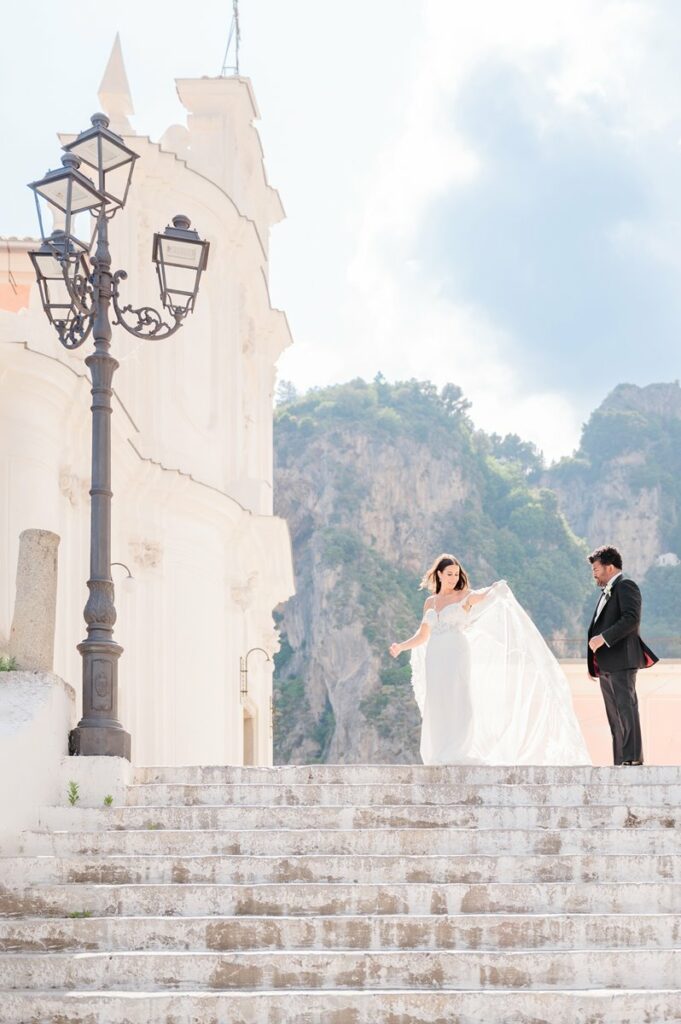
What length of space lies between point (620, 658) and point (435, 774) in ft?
7.71

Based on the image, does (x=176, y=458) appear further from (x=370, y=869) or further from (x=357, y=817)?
(x=370, y=869)

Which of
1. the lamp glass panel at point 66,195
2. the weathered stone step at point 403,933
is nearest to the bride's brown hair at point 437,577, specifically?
the lamp glass panel at point 66,195

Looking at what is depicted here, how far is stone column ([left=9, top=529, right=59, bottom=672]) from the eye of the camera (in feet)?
32.9

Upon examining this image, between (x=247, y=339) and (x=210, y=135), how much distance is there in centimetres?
384

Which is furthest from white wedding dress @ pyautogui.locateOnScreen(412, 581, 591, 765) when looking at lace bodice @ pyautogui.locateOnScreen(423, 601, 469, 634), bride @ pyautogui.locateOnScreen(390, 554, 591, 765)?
A: lace bodice @ pyautogui.locateOnScreen(423, 601, 469, 634)

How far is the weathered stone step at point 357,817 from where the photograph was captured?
9.33 meters

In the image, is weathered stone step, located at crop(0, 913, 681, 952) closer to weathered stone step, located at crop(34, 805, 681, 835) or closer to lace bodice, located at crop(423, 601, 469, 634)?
weathered stone step, located at crop(34, 805, 681, 835)

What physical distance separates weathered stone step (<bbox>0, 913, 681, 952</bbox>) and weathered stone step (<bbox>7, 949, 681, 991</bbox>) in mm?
241

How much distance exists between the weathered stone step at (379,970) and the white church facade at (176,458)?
10.4m

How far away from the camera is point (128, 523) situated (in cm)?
2302

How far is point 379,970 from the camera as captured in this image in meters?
7.62

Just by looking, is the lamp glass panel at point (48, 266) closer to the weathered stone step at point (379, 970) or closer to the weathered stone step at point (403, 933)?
the weathered stone step at point (403, 933)

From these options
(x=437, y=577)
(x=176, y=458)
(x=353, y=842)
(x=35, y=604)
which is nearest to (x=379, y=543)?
(x=176, y=458)

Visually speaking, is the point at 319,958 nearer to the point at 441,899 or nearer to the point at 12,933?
the point at 441,899
